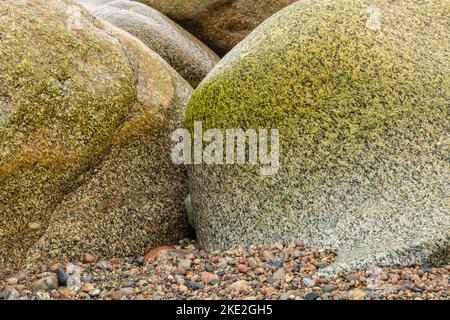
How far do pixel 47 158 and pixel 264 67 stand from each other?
93.4 inches

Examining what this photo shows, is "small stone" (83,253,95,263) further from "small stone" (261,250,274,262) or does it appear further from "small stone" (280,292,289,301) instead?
"small stone" (280,292,289,301)

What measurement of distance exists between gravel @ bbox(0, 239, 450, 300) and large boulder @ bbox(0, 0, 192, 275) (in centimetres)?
30

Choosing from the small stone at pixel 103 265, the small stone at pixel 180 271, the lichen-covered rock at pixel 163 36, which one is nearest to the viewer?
the small stone at pixel 180 271

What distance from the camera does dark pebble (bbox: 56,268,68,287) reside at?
6.34m

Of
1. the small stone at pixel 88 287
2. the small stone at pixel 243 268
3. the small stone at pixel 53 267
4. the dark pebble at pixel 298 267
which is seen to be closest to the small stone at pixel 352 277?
the dark pebble at pixel 298 267

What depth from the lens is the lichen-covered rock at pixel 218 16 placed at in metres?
12.1

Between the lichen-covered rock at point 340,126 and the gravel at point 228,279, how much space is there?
0.25m

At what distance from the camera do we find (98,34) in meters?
7.39

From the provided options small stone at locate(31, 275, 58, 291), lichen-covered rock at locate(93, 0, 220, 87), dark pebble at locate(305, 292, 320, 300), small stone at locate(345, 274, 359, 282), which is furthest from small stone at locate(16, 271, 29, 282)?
lichen-covered rock at locate(93, 0, 220, 87)

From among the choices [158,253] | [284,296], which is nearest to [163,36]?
[158,253]

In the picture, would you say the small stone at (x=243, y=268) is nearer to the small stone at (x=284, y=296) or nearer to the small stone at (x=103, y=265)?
the small stone at (x=284, y=296)

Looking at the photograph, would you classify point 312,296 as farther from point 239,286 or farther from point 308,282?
point 239,286

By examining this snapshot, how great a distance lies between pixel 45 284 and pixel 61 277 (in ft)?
0.69
